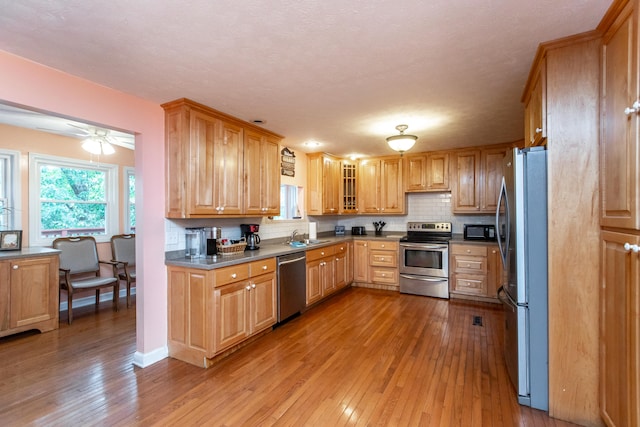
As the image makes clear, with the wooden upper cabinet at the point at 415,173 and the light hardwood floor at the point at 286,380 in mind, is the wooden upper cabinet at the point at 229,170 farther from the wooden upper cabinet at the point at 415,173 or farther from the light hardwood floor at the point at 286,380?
the wooden upper cabinet at the point at 415,173

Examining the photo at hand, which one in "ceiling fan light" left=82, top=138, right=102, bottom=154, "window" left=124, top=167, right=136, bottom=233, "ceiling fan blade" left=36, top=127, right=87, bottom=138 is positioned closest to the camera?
"ceiling fan light" left=82, top=138, right=102, bottom=154

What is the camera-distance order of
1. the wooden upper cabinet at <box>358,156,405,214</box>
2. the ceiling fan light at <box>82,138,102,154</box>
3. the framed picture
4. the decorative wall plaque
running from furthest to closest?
the wooden upper cabinet at <box>358,156,405,214</box>, the decorative wall plaque, the ceiling fan light at <box>82,138,102,154</box>, the framed picture

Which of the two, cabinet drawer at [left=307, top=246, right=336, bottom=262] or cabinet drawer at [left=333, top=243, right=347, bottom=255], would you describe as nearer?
cabinet drawer at [left=307, top=246, right=336, bottom=262]

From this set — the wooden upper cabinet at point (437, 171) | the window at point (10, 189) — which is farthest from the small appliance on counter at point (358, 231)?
the window at point (10, 189)

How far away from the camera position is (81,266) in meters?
4.05

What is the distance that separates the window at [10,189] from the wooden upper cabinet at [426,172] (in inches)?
216

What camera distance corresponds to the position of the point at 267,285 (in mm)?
3184

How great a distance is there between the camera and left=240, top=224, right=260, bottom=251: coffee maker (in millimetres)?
3656

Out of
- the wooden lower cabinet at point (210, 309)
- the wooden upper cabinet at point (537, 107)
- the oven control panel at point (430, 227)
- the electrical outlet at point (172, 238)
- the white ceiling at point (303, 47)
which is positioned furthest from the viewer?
the oven control panel at point (430, 227)

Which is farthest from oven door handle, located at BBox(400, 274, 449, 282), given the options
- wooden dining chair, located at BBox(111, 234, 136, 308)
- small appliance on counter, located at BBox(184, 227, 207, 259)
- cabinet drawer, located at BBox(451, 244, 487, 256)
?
wooden dining chair, located at BBox(111, 234, 136, 308)

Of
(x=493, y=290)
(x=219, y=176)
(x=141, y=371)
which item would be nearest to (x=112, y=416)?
(x=141, y=371)

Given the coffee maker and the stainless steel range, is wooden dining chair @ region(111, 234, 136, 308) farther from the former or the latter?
the stainless steel range

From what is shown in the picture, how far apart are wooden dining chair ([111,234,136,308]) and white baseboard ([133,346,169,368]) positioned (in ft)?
6.17

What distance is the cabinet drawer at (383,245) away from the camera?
495 centimetres
